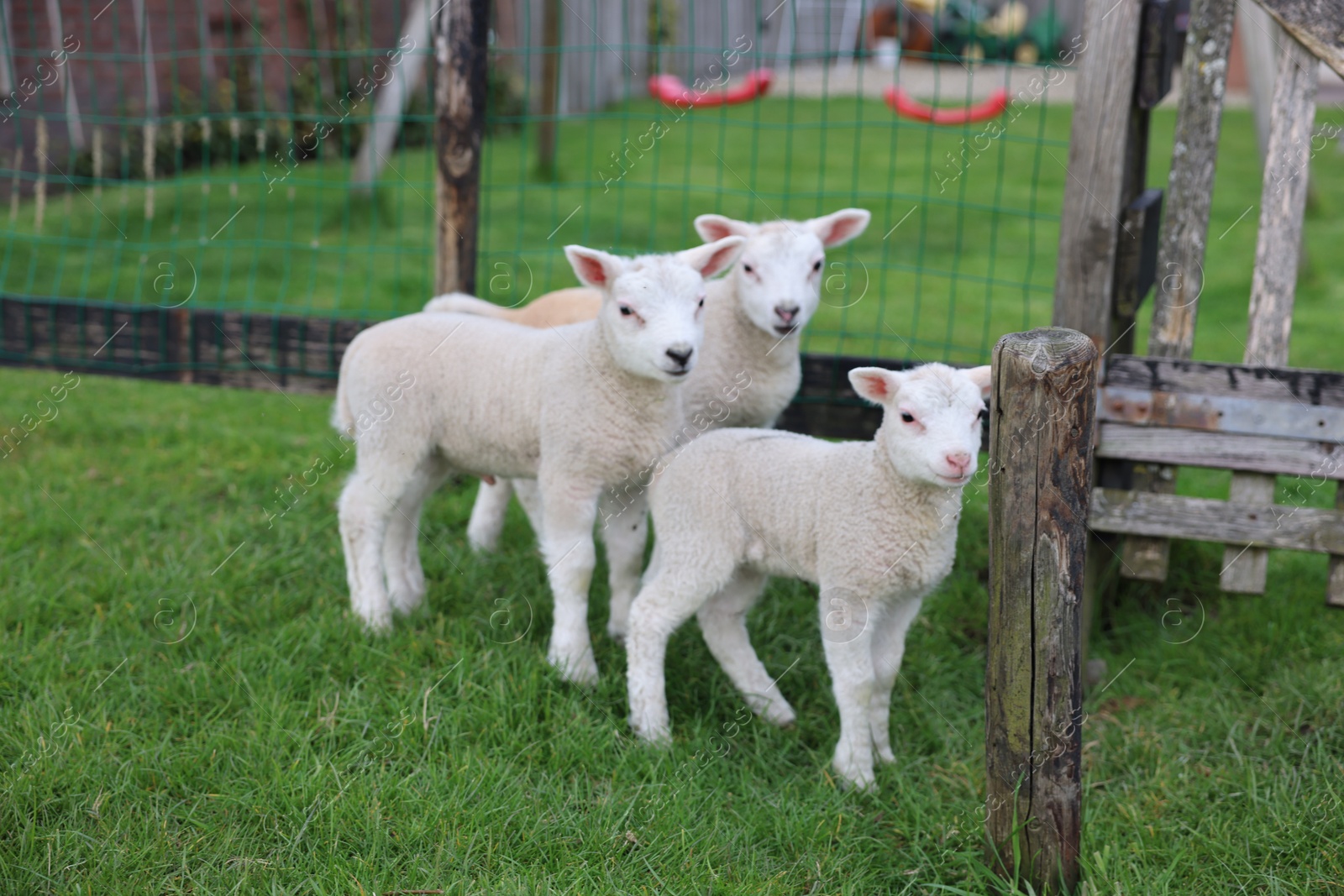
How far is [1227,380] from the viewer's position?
3887 millimetres

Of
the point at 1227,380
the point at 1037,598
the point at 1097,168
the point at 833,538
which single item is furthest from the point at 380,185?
the point at 1037,598

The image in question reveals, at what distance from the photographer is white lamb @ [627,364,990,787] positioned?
123 inches

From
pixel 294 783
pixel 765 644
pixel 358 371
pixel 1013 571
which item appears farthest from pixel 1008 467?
pixel 358 371

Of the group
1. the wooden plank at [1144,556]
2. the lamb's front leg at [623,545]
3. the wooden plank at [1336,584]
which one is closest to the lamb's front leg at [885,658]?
the lamb's front leg at [623,545]

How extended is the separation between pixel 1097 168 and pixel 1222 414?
36.0 inches

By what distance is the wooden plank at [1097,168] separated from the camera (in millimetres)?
3904

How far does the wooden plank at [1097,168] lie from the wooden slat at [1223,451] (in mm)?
334

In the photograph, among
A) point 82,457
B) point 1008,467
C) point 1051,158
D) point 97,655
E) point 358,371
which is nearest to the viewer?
point 1008,467

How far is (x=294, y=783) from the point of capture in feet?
10.2

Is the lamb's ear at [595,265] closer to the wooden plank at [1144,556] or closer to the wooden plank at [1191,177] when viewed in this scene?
the wooden plank at [1144,556]

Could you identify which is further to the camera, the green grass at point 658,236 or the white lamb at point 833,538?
the green grass at point 658,236

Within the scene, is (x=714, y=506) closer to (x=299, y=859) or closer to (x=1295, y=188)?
(x=299, y=859)

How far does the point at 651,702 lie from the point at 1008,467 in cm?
144

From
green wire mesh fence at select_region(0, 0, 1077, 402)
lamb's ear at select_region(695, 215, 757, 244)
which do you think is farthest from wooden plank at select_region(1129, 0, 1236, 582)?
lamb's ear at select_region(695, 215, 757, 244)
